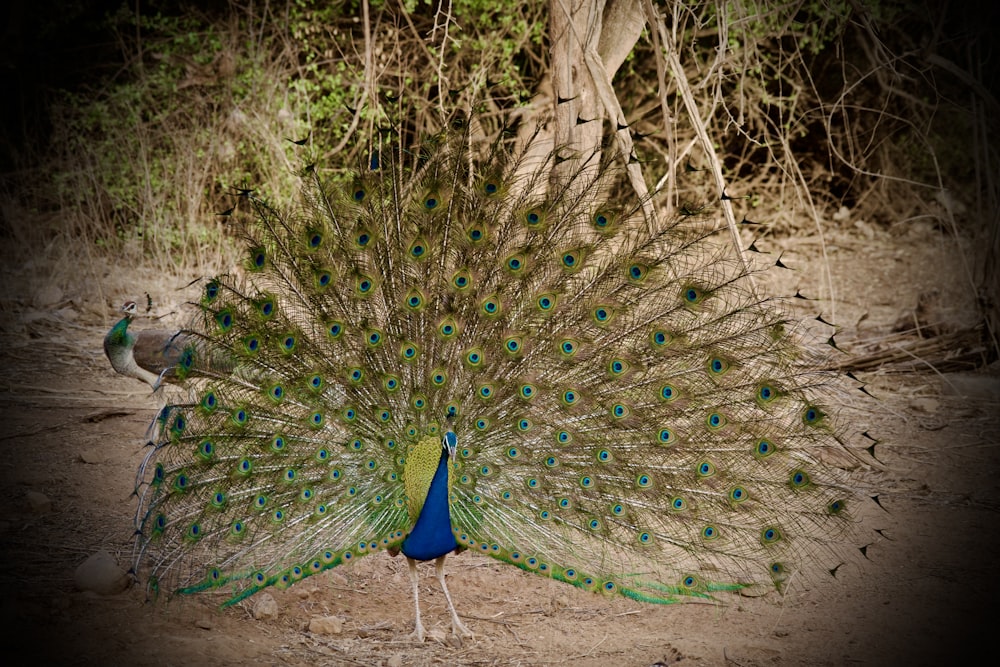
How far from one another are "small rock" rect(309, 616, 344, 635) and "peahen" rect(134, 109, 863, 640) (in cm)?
38

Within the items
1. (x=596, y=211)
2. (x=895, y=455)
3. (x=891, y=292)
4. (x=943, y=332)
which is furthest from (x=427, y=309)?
(x=891, y=292)

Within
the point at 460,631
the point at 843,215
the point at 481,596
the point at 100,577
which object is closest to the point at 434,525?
the point at 460,631

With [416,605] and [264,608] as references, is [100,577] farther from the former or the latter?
[416,605]

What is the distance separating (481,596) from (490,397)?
1.06m

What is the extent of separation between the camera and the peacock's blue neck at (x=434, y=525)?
3.76 metres

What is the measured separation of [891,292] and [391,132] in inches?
274

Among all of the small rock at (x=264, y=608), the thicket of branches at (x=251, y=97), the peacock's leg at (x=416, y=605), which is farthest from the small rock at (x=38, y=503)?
the thicket of branches at (x=251, y=97)

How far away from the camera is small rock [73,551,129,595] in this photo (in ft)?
12.4

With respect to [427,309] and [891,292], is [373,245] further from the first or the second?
[891,292]

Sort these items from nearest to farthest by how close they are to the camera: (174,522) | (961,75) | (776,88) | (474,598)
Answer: (174,522), (474,598), (961,75), (776,88)

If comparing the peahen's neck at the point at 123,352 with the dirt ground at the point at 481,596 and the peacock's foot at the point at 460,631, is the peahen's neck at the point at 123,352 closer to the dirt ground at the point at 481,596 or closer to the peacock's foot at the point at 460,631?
the dirt ground at the point at 481,596

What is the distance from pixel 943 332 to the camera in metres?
7.32

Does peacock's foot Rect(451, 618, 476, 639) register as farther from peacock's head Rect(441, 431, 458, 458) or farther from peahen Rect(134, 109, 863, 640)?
peacock's head Rect(441, 431, 458, 458)

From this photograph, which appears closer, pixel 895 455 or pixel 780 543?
pixel 780 543
